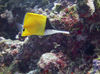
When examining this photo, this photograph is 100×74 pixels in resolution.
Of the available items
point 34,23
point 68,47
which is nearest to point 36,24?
point 34,23

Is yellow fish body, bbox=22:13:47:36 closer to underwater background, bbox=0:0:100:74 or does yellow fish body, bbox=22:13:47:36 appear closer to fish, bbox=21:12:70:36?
fish, bbox=21:12:70:36

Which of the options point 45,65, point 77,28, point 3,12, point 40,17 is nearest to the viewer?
point 40,17

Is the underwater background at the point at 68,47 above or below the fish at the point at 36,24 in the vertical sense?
below

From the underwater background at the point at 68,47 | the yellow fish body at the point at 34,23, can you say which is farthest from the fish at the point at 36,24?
the underwater background at the point at 68,47

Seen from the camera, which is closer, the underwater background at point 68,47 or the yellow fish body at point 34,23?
the yellow fish body at point 34,23

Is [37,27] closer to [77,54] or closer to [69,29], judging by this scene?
[69,29]

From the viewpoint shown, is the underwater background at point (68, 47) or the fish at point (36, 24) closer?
the fish at point (36, 24)

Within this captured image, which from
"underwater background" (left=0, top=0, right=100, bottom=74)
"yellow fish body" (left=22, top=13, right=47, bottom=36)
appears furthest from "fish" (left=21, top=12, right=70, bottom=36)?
"underwater background" (left=0, top=0, right=100, bottom=74)

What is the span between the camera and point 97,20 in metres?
3.23

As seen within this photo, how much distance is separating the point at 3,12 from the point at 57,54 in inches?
204

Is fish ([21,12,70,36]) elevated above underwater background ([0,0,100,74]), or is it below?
above

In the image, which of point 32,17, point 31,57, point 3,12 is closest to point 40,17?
point 32,17

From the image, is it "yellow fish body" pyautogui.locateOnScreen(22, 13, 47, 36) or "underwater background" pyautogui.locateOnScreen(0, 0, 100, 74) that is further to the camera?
"underwater background" pyautogui.locateOnScreen(0, 0, 100, 74)

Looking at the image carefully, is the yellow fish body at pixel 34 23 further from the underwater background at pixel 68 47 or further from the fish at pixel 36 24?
the underwater background at pixel 68 47
